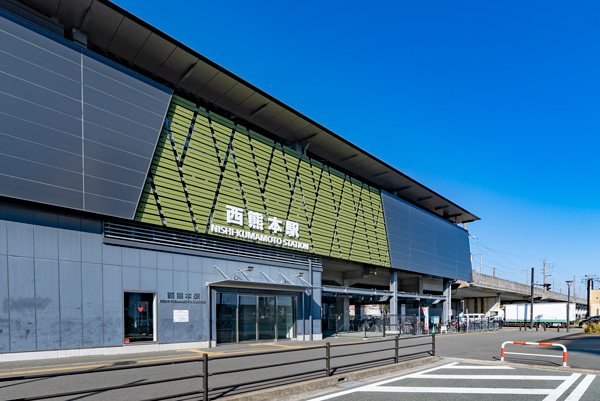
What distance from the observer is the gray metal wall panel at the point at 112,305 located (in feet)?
58.7

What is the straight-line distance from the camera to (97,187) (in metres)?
17.8

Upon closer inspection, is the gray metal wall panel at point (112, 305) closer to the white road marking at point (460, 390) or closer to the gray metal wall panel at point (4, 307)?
the gray metal wall panel at point (4, 307)

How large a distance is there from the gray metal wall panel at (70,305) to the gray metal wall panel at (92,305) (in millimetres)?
194

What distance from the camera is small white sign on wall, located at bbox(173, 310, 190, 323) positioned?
808 inches

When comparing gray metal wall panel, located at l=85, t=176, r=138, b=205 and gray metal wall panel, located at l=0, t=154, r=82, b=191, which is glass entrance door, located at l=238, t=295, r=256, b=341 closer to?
gray metal wall panel, located at l=85, t=176, r=138, b=205

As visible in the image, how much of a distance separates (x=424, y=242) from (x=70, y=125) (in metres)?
36.3

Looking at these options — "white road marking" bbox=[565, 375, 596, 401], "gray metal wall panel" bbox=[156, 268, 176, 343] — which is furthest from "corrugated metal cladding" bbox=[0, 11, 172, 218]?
"white road marking" bbox=[565, 375, 596, 401]

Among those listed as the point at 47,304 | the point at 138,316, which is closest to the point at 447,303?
the point at 138,316

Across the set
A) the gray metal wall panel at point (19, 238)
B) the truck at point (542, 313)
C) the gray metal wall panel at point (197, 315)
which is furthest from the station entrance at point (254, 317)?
the truck at point (542, 313)

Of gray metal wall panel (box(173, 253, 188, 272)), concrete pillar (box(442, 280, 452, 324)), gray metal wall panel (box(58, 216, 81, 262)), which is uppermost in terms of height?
gray metal wall panel (box(58, 216, 81, 262))

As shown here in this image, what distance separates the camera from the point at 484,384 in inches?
464

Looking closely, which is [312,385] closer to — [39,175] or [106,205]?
[106,205]

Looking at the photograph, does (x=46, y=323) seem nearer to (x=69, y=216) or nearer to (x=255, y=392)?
(x=69, y=216)

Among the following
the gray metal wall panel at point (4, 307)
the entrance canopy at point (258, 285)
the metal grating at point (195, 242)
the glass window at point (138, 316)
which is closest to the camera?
the gray metal wall panel at point (4, 307)
